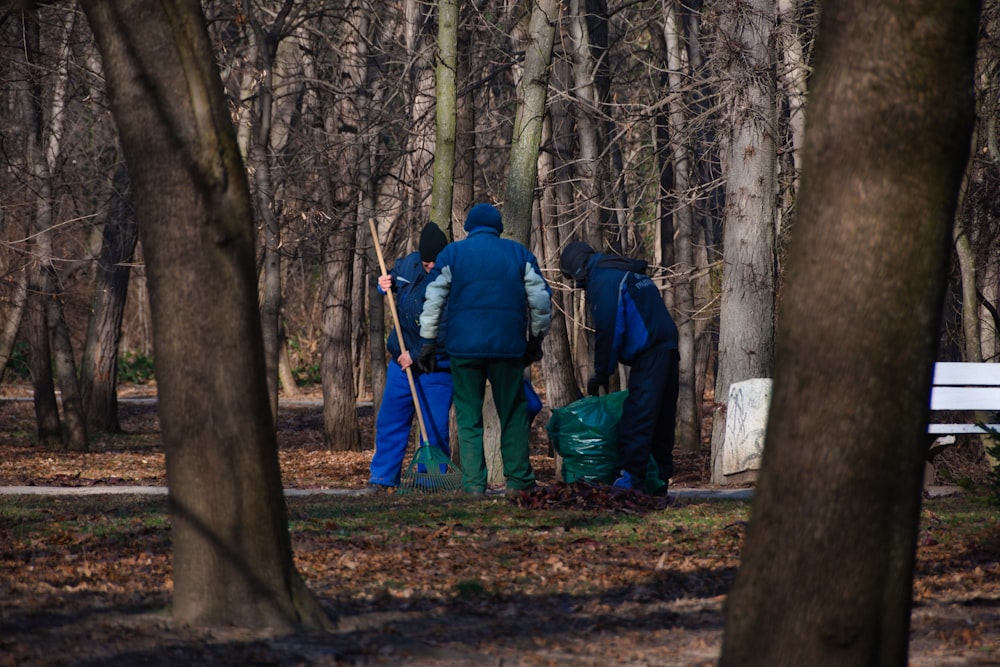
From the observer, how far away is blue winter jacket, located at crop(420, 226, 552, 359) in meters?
9.05

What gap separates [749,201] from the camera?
11969mm

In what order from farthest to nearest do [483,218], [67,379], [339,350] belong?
[339,350], [67,379], [483,218]

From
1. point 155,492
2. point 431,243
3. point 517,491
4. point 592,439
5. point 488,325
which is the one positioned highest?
point 431,243

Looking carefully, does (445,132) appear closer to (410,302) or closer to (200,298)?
(410,302)

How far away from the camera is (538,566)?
655 centimetres

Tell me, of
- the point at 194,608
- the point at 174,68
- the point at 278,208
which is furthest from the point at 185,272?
the point at 278,208

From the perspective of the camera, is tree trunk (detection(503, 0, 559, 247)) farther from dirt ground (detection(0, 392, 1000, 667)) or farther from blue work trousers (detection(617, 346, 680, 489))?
dirt ground (detection(0, 392, 1000, 667))

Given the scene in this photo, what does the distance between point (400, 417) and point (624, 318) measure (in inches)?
85.1

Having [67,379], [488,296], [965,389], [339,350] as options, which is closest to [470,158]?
[339,350]

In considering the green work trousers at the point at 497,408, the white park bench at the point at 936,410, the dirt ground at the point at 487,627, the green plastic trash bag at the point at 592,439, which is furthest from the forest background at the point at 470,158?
the dirt ground at the point at 487,627

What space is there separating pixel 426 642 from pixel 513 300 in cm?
462

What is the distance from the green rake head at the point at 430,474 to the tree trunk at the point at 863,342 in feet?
21.4

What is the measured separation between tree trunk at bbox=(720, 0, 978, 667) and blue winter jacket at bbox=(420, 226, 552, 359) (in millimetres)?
5569

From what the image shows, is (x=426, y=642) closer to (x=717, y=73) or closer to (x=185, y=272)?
(x=185, y=272)
